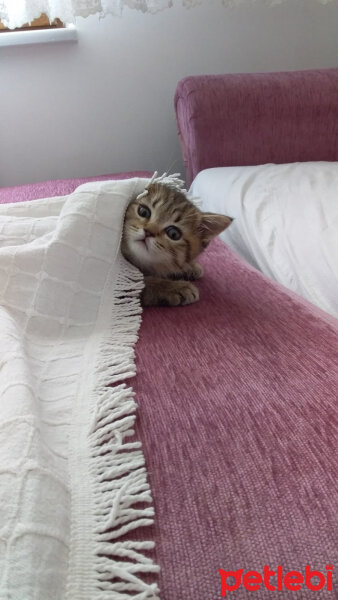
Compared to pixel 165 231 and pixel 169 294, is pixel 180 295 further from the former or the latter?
pixel 165 231

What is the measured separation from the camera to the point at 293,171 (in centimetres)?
136

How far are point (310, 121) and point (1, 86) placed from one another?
1277mm

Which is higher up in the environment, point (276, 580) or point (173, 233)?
point (173, 233)

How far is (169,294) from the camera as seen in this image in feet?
2.80

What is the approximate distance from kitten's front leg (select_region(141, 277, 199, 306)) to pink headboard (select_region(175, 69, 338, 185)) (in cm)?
108

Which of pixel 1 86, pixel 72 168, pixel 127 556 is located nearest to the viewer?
pixel 127 556

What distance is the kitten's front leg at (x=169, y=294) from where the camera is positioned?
0.85 m

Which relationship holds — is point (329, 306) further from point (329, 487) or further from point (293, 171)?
point (293, 171)

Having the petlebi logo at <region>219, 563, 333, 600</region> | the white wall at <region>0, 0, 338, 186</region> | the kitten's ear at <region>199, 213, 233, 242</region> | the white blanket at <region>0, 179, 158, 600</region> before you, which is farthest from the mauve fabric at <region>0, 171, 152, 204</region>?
the petlebi logo at <region>219, 563, 333, 600</region>

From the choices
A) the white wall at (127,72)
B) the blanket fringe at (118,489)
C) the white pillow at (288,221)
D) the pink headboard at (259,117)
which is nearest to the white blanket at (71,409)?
the blanket fringe at (118,489)

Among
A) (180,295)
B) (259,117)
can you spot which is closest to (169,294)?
(180,295)

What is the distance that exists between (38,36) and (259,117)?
36.8 inches

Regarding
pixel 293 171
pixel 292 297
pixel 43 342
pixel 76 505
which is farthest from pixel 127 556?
pixel 293 171

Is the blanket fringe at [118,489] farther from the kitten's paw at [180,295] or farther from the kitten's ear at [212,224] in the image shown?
the kitten's ear at [212,224]
